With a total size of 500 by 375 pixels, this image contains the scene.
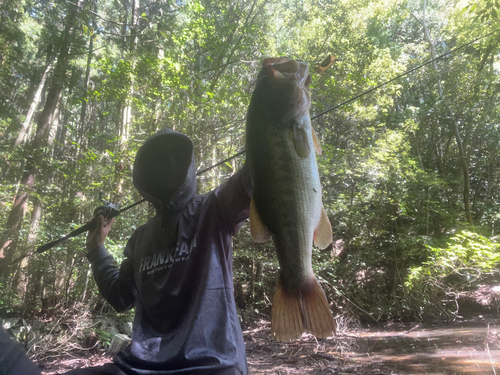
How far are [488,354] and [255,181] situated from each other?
6515mm

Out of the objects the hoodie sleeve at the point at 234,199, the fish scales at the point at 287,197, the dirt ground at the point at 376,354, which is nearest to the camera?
the fish scales at the point at 287,197

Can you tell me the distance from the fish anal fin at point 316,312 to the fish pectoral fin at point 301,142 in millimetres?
563

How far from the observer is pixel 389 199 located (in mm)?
9641

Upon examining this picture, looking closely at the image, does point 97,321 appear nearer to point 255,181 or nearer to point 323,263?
point 323,263

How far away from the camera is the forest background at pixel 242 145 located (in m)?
6.92

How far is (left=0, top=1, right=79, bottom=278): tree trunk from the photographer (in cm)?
693

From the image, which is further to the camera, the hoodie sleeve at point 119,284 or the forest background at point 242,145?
the forest background at point 242,145

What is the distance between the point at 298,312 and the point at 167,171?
1486 millimetres

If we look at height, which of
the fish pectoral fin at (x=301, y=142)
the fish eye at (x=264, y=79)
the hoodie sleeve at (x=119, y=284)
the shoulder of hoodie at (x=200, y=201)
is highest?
the fish eye at (x=264, y=79)

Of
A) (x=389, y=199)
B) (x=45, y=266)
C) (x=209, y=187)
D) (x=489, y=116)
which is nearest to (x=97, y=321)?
(x=45, y=266)

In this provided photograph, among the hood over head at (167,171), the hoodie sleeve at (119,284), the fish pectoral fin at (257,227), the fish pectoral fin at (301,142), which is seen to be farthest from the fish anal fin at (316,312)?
the hoodie sleeve at (119,284)

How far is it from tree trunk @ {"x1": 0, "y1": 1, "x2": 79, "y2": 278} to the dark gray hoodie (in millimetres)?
6305

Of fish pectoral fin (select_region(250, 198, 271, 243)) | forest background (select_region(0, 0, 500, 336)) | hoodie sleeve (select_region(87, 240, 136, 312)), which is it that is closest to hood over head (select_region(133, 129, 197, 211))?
hoodie sleeve (select_region(87, 240, 136, 312))

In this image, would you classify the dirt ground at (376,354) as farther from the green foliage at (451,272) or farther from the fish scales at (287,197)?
the fish scales at (287,197)
